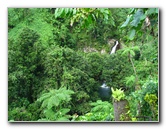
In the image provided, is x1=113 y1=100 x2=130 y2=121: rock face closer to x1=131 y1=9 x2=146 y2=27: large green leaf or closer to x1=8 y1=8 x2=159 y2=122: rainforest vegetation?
x1=8 y1=8 x2=159 y2=122: rainforest vegetation

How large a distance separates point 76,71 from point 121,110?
582 millimetres

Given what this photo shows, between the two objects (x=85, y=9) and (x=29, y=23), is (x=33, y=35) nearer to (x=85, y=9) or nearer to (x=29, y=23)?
(x=29, y=23)

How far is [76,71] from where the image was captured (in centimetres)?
267

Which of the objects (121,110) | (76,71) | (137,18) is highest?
(137,18)

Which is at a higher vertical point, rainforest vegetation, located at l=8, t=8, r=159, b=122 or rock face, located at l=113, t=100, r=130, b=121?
rainforest vegetation, located at l=8, t=8, r=159, b=122

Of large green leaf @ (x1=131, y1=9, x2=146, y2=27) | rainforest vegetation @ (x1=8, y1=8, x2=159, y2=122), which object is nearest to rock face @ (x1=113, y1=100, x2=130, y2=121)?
rainforest vegetation @ (x1=8, y1=8, x2=159, y2=122)

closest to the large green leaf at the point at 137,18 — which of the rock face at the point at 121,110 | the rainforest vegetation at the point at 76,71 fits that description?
the rainforest vegetation at the point at 76,71

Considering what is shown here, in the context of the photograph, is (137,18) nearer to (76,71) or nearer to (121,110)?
(121,110)

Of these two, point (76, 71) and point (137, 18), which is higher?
point (137, 18)

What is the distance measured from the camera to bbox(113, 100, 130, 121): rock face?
2.37 metres

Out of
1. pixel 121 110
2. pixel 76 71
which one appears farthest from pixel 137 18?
pixel 76 71

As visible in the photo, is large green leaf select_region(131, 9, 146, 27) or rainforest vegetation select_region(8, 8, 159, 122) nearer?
large green leaf select_region(131, 9, 146, 27)
